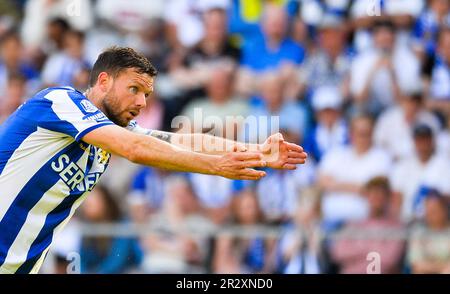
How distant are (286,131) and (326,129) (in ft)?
1.84

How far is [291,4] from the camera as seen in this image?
1197 centimetres

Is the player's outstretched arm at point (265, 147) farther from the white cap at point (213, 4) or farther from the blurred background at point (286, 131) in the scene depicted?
the white cap at point (213, 4)

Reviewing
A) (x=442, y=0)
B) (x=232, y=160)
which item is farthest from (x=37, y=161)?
(x=442, y=0)

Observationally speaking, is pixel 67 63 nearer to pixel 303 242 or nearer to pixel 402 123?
pixel 303 242

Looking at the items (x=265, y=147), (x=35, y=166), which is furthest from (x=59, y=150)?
(x=265, y=147)

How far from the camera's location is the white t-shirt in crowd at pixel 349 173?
11.2m

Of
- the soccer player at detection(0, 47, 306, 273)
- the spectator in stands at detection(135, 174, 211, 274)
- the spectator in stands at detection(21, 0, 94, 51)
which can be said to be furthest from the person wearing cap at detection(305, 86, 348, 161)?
the soccer player at detection(0, 47, 306, 273)

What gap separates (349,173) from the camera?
37.2ft

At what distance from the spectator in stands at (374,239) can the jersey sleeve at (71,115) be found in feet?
19.6

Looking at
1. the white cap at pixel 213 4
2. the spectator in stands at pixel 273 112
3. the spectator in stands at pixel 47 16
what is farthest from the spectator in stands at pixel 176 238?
the spectator in stands at pixel 47 16

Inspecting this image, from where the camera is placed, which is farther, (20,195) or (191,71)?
(191,71)
